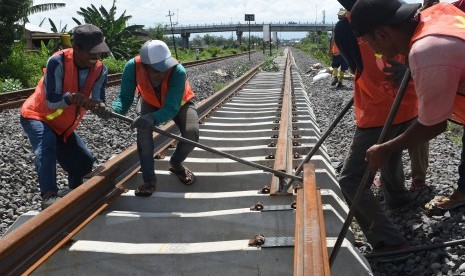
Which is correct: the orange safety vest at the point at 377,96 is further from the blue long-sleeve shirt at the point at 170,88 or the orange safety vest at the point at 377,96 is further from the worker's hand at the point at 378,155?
the blue long-sleeve shirt at the point at 170,88

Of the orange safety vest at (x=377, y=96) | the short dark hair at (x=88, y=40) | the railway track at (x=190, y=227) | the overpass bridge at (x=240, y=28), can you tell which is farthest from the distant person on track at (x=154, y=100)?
the overpass bridge at (x=240, y=28)

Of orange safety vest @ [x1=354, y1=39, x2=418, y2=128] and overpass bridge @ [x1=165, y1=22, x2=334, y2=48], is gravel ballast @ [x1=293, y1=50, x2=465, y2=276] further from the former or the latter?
overpass bridge @ [x1=165, y1=22, x2=334, y2=48]

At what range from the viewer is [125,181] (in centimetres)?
405

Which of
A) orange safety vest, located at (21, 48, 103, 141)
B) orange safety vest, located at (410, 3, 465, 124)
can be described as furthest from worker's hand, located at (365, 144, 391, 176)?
orange safety vest, located at (21, 48, 103, 141)

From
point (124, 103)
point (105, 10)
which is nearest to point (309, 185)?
point (124, 103)

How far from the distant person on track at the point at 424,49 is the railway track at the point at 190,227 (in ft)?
2.26

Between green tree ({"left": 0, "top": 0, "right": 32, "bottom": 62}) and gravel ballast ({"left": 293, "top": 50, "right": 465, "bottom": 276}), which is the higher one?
green tree ({"left": 0, "top": 0, "right": 32, "bottom": 62})

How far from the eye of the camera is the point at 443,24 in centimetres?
204

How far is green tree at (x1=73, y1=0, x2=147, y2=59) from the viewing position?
1336 inches

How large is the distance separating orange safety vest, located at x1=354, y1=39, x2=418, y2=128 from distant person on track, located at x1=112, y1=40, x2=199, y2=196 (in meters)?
1.53

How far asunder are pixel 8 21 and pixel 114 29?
1355 cm

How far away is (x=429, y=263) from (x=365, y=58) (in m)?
1.46

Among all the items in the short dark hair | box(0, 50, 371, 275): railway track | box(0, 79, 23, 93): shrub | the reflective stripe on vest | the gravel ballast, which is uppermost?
the short dark hair

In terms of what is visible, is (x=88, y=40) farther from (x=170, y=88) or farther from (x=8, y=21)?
(x=8, y=21)
